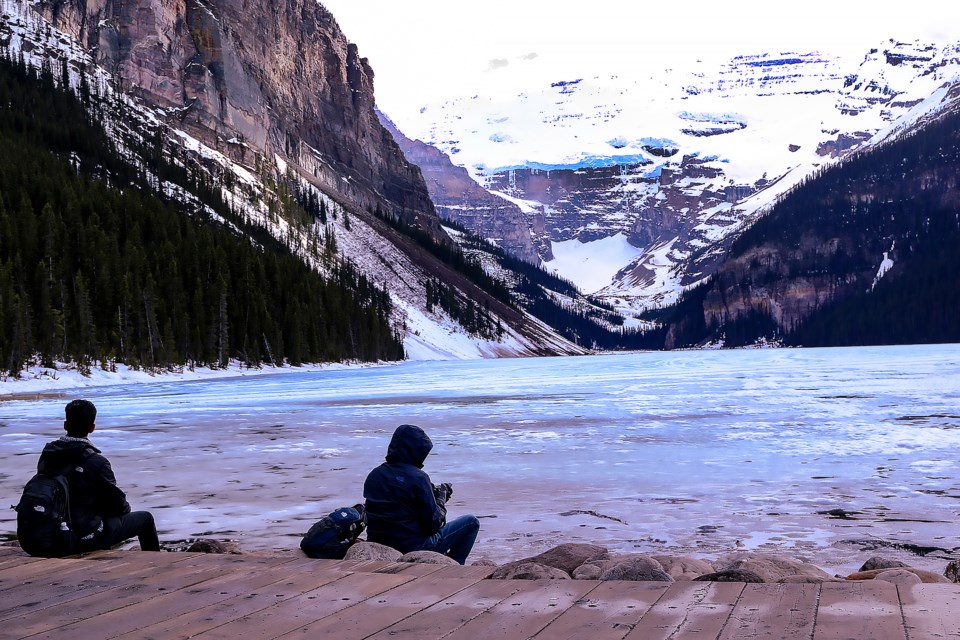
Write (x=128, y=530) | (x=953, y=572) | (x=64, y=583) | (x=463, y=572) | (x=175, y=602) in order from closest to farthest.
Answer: (x=175, y=602)
(x=64, y=583)
(x=463, y=572)
(x=953, y=572)
(x=128, y=530)

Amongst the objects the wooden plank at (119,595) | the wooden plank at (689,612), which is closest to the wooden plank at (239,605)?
the wooden plank at (119,595)

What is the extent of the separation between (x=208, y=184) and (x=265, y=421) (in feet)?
467

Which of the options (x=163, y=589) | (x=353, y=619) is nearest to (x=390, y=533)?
(x=163, y=589)

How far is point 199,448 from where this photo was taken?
76.6 ft

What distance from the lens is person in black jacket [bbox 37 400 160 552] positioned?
8.79 meters

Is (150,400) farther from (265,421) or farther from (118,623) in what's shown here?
(118,623)

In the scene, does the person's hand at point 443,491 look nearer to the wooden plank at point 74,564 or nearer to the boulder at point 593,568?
the boulder at point 593,568

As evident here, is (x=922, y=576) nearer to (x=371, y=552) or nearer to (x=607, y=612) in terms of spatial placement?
(x=607, y=612)

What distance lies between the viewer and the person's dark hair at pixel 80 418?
884 centimetres

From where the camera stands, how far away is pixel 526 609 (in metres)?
6.20

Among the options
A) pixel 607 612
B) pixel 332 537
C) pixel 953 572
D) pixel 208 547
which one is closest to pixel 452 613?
pixel 607 612

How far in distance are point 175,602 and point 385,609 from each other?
154cm

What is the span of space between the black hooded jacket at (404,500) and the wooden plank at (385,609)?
2.37m

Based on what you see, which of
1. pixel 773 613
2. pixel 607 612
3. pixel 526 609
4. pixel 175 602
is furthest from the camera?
pixel 175 602
